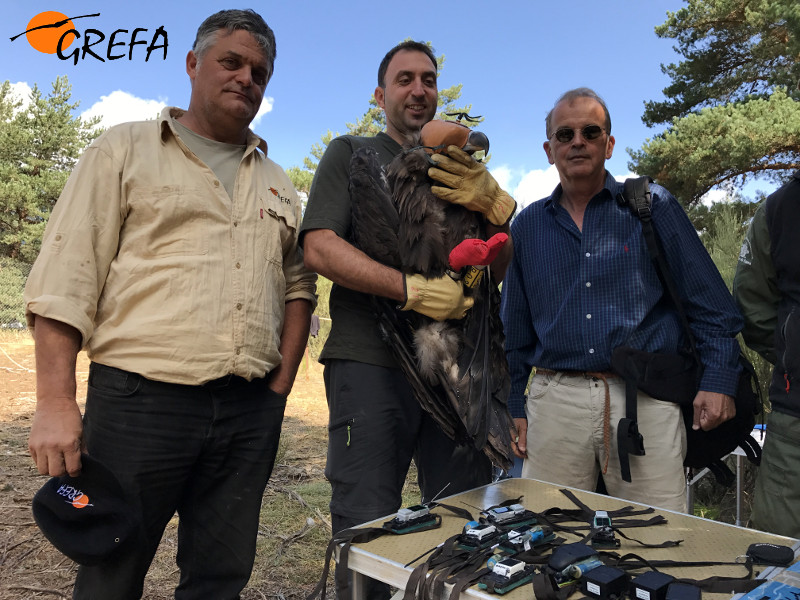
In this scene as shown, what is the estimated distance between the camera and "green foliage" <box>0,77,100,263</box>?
19.5 m

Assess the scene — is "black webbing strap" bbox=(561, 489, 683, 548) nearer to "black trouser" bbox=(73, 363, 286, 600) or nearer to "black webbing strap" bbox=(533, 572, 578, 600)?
"black webbing strap" bbox=(533, 572, 578, 600)

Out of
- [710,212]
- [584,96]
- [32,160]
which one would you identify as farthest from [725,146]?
[32,160]

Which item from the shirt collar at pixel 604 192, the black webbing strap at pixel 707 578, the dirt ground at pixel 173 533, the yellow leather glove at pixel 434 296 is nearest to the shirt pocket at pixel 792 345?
the shirt collar at pixel 604 192

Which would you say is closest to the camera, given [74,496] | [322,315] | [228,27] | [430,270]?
[74,496]

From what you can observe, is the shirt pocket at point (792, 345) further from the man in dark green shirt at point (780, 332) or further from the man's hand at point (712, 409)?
the man's hand at point (712, 409)

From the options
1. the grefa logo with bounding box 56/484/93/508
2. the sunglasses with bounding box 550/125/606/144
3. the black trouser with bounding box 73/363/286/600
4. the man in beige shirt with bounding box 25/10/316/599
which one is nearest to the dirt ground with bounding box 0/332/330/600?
the black trouser with bounding box 73/363/286/600

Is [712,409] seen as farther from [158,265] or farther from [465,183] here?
[158,265]

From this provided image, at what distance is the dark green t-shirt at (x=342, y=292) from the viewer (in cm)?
215

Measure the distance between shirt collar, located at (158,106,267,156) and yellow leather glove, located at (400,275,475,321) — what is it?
883 mm

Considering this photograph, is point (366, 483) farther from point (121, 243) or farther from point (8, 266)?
point (8, 266)

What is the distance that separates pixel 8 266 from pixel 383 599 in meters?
22.1

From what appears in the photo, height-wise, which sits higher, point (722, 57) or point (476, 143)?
point (722, 57)

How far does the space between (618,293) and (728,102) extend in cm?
989

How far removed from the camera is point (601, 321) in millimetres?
2518
